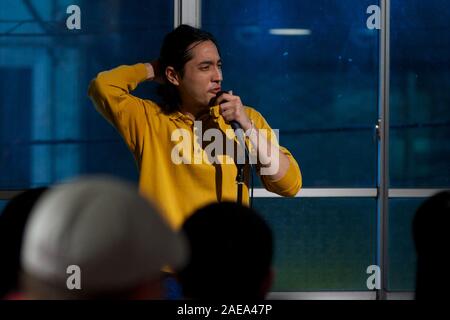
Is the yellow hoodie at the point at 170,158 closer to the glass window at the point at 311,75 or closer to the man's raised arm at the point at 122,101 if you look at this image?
the man's raised arm at the point at 122,101

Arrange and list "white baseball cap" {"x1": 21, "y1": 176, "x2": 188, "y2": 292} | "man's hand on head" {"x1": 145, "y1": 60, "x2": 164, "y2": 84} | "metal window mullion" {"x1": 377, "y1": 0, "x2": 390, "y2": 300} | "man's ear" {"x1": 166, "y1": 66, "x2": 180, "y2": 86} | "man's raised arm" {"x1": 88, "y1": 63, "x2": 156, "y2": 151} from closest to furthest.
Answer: "white baseball cap" {"x1": 21, "y1": 176, "x2": 188, "y2": 292} → "man's raised arm" {"x1": 88, "y1": 63, "x2": 156, "y2": 151} → "man's ear" {"x1": 166, "y1": 66, "x2": 180, "y2": 86} → "man's hand on head" {"x1": 145, "y1": 60, "x2": 164, "y2": 84} → "metal window mullion" {"x1": 377, "y1": 0, "x2": 390, "y2": 300}

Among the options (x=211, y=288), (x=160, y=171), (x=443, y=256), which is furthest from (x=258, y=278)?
(x=160, y=171)

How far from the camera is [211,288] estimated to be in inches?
78.2

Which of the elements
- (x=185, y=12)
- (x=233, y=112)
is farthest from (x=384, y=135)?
Answer: (x=233, y=112)

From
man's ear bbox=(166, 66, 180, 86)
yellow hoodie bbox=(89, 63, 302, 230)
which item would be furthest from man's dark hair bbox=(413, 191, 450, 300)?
man's ear bbox=(166, 66, 180, 86)

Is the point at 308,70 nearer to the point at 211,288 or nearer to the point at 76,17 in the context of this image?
the point at 76,17

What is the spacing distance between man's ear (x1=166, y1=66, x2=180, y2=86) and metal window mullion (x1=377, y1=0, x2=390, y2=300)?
5.71ft

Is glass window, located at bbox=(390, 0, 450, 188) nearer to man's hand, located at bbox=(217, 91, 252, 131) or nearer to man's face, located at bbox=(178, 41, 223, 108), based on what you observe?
man's face, located at bbox=(178, 41, 223, 108)

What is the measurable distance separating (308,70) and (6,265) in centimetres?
354

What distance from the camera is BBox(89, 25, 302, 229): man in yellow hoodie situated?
143 inches

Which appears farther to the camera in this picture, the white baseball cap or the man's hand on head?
the man's hand on head

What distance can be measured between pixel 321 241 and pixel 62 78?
65.5 inches

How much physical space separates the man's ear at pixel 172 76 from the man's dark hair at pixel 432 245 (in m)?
1.91

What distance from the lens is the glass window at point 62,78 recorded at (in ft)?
17.0
